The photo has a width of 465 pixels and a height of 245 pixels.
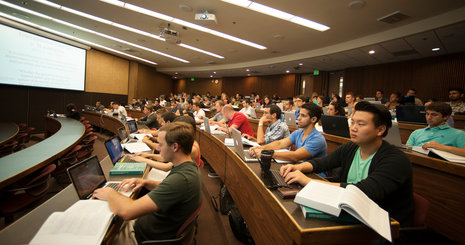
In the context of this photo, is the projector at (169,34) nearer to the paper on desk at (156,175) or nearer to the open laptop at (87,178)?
the paper on desk at (156,175)

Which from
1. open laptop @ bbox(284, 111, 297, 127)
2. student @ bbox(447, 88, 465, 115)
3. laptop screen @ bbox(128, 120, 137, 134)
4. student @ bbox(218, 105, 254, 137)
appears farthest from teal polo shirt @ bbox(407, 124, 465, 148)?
laptop screen @ bbox(128, 120, 137, 134)

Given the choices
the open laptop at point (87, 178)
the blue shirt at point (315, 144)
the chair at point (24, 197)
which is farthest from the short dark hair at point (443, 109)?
the chair at point (24, 197)

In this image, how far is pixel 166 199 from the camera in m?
1.14

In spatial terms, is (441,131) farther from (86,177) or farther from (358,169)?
(86,177)

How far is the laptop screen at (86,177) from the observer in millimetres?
1252

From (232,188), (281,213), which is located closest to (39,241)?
(281,213)

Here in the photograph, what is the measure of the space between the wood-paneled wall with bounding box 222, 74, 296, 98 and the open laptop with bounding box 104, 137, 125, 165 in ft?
36.0

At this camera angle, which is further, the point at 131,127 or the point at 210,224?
the point at 131,127

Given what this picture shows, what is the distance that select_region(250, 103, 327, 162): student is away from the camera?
1785 millimetres

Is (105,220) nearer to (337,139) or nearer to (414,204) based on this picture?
(414,204)

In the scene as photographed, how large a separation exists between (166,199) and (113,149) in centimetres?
120

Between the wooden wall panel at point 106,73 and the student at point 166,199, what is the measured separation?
1111cm

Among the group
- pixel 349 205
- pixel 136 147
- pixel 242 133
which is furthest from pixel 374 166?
pixel 242 133

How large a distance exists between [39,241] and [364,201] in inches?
55.5
